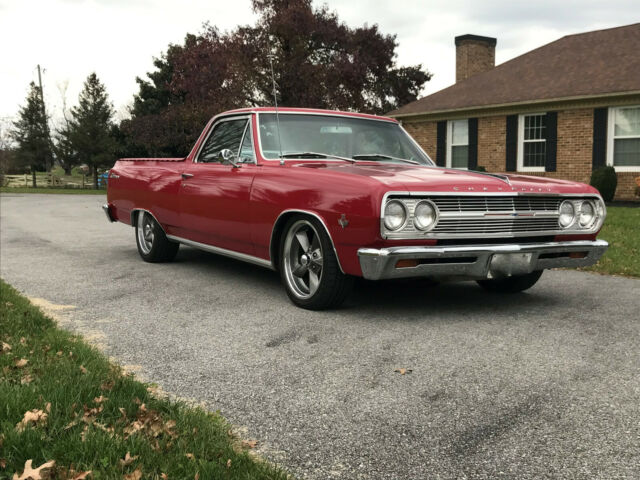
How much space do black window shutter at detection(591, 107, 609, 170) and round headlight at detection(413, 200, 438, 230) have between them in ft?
51.5

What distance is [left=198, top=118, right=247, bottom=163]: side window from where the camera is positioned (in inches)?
260

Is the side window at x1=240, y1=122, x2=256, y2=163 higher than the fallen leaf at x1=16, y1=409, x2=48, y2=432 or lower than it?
higher

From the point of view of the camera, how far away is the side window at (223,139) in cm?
662

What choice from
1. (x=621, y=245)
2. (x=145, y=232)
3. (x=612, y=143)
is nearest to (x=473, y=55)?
(x=612, y=143)

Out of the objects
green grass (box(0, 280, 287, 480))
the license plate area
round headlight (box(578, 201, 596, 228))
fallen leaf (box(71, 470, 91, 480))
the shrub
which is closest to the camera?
fallen leaf (box(71, 470, 91, 480))

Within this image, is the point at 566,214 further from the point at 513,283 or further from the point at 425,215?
the point at 425,215

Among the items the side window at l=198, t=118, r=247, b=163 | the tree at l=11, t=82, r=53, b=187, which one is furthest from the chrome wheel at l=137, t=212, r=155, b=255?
the tree at l=11, t=82, r=53, b=187

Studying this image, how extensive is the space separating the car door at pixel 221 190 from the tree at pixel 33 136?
50.2 m

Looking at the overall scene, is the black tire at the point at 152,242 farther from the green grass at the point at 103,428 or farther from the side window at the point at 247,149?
the green grass at the point at 103,428

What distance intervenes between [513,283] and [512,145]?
50.1ft

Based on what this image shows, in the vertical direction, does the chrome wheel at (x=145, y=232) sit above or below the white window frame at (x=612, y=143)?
below

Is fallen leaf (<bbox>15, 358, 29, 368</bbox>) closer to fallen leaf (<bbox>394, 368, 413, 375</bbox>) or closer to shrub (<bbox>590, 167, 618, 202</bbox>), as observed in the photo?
fallen leaf (<bbox>394, 368, 413, 375</bbox>)

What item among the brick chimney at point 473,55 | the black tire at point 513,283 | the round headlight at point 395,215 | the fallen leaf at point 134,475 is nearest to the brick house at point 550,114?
the brick chimney at point 473,55

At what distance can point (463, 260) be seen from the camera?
4852 millimetres
